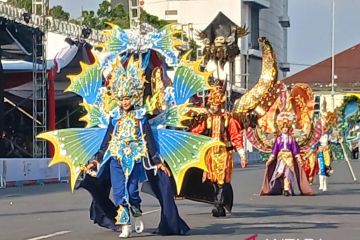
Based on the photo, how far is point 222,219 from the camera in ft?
52.2

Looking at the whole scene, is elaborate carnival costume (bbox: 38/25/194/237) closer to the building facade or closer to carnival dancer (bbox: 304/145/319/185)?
carnival dancer (bbox: 304/145/319/185)

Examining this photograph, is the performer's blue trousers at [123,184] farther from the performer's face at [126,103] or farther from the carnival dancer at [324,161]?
the carnival dancer at [324,161]

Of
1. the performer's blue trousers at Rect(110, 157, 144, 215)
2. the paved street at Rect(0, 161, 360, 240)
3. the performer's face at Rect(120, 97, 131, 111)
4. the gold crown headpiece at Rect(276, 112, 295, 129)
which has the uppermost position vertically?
the performer's face at Rect(120, 97, 131, 111)

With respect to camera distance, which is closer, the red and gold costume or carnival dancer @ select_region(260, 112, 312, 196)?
the red and gold costume

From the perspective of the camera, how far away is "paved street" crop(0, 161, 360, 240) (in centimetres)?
1348

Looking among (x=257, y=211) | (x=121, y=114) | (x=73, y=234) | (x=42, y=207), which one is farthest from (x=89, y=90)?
(x=42, y=207)

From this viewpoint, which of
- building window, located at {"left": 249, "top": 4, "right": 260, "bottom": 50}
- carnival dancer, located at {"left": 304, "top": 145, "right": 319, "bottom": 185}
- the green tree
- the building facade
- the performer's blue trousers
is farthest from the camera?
building window, located at {"left": 249, "top": 4, "right": 260, "bottom": 50}

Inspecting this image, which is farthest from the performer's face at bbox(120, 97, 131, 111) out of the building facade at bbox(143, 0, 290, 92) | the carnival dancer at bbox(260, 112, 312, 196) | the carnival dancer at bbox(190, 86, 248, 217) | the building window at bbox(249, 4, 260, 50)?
the building window at bbox(249, 4, 260, 50)

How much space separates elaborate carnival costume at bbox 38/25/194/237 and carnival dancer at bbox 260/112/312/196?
30.7ft

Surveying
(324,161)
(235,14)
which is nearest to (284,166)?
(324,161)

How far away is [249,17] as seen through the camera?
363 ft

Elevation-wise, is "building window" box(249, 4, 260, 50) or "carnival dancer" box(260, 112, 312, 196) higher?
"building window" box(249, 4, 260, 50)

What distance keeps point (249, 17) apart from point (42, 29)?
257 ft

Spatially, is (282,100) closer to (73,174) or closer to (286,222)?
(286,222)
